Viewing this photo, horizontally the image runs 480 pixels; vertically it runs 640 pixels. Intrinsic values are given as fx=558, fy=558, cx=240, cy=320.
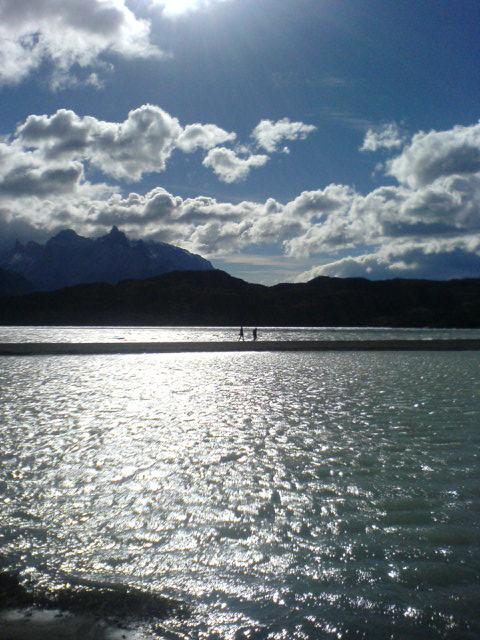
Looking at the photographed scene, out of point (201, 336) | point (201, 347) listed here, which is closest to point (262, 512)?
point (201, 347)

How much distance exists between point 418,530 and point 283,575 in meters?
2.52

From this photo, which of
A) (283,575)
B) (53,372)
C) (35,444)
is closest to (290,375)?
(53,372)

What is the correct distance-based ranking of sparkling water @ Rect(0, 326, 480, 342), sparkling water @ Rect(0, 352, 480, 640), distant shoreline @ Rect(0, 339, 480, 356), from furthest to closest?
1. sparkling water @ Rect(0, 326, 480, 342)
2. distant shoreline @ Rect(0, 339, 480, 356)
3. sparkling water @ Rect(0, 352, 480, 640)

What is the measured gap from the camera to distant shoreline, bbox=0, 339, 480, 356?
57.3m

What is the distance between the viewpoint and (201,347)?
6219 cm

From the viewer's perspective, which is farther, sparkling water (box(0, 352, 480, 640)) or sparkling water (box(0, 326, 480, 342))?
sparkling water (box(0, 326, 480, 342))

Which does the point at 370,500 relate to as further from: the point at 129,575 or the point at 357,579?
the point at 129,575

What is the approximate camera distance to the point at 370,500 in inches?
375

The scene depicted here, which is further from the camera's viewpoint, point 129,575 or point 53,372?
point 53,372

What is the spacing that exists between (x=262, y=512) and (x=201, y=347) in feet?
175

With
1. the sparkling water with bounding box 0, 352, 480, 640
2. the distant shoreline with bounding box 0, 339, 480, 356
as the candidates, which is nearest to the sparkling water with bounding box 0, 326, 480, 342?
the distant shoreline with bounding box 0, 339, 480, 356

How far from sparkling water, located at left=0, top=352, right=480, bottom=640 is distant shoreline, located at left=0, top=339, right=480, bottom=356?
38.2 meters

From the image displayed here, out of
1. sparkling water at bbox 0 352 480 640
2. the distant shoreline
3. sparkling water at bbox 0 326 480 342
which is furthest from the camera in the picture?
sparkling water at bbox 0 326 480 342

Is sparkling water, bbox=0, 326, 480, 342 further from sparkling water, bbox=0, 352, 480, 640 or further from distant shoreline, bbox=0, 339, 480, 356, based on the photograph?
sparkling water, bbox=0, 352, 480, 640
